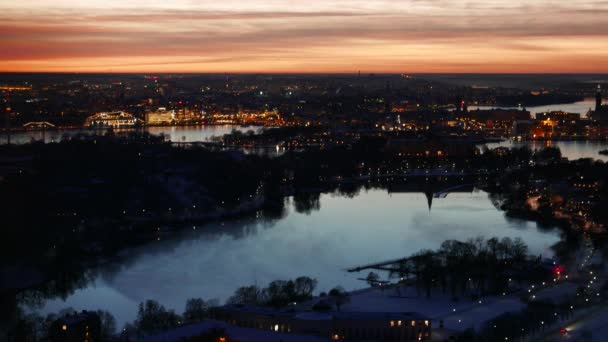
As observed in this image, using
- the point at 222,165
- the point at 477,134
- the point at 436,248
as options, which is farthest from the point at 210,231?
the point at 477,134

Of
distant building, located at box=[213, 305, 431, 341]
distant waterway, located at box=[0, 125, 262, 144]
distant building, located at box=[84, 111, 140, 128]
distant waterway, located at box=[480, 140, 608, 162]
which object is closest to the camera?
distant building, located at box=[213, 305, 431, 341]

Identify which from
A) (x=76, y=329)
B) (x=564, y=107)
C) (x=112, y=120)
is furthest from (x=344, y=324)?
(x=564, y=107)

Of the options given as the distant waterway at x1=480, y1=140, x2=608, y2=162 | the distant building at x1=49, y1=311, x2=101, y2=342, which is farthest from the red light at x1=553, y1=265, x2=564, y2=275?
the distant waterway at x1=480, y1=140, x2=608, y2=162

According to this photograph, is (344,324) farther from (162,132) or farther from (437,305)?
(162,132)

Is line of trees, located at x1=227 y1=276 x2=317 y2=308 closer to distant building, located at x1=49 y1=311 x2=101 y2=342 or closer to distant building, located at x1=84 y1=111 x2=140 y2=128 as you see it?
distant building, located at x1=49 y1=311 x2=101 y2=342

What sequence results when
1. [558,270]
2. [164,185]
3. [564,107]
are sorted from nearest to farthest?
1. [558,270]
2. [164,185]
3. [564,107]

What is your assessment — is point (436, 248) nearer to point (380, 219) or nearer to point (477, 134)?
point (380, 219)

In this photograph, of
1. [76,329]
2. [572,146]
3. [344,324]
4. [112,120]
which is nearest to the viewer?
[76,329]

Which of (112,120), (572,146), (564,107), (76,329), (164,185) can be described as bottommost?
(564,107)
